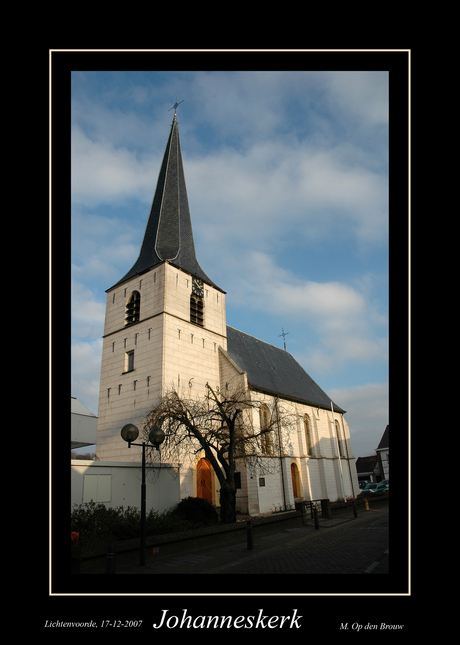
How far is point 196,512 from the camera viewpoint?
16.2m

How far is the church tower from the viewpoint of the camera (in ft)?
76.6

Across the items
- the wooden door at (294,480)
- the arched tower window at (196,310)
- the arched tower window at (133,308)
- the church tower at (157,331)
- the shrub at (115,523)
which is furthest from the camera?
the wooden door at (294,480)

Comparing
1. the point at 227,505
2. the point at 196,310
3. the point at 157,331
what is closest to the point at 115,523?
the point at 227,505

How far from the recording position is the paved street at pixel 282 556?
871 cm

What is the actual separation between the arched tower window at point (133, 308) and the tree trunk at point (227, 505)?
45.2 feet

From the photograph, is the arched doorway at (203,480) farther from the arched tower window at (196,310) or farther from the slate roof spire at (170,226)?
the slate roof spire at (170,226)

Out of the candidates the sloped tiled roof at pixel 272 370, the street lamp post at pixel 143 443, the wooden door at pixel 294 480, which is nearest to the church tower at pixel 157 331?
the sloped tiled roof at pixel 272 370

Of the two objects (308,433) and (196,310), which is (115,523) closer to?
(196,310)

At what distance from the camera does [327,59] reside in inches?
155

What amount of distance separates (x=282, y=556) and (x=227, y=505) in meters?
5.79

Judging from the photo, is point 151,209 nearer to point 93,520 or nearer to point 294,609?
point 93,520
